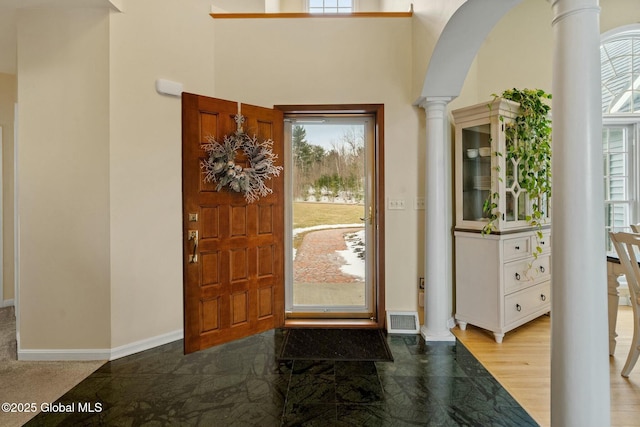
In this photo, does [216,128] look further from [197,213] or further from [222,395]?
[222,395]

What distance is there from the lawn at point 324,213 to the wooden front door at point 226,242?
1.08ft

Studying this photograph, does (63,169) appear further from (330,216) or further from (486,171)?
(486,171)

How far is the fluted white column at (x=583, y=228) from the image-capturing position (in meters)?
1.19

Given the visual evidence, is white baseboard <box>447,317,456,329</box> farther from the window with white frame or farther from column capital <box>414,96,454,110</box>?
the window with white frame

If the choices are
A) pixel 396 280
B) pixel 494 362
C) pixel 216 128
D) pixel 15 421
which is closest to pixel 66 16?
pixel 216 128

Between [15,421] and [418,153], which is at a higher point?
[418,153]

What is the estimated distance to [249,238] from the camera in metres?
2.76

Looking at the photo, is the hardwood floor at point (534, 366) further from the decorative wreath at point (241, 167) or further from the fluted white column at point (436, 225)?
the decorative wreath at point (241, 167)

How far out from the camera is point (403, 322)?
9.50 ft

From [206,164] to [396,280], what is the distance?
2075 mm

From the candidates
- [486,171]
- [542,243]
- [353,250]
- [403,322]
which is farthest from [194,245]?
[542,243]

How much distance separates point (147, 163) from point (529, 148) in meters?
3.39

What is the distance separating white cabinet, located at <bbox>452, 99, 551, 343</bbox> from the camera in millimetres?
2631

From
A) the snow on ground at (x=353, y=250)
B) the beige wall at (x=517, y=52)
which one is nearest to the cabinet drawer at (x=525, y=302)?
the snow on ground at (x=353, y=250)
